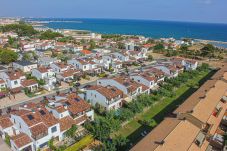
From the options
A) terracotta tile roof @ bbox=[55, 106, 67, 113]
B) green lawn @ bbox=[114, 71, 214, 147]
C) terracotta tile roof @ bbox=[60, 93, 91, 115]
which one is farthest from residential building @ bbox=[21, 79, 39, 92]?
green lawn @ bbox=[114, 71, 214, 147]

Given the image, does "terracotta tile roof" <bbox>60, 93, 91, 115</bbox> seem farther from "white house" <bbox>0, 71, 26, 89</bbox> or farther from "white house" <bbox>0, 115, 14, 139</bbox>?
"white house" <bbox>0, 71, 26, 89</bbox>

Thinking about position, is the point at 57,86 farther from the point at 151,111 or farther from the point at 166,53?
the point at 166,53

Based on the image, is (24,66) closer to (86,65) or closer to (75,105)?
(86,65)

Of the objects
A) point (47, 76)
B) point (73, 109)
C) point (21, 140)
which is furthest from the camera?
point (47, 76)

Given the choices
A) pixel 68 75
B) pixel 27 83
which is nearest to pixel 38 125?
pixel 27 83

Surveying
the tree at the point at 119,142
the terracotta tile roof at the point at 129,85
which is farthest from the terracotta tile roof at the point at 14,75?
the tree at the point at 119,142
